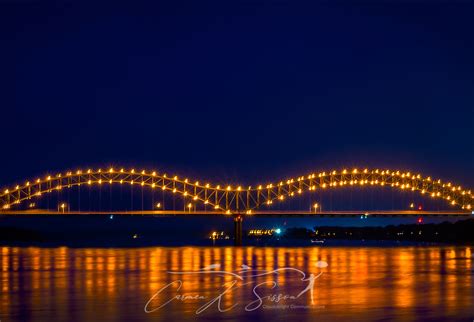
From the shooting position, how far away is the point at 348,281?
33844mm

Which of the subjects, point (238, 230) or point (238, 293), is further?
point (238, 230)

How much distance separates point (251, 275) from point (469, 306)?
44.0 ft

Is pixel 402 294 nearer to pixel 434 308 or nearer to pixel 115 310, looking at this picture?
pixel 434 308
